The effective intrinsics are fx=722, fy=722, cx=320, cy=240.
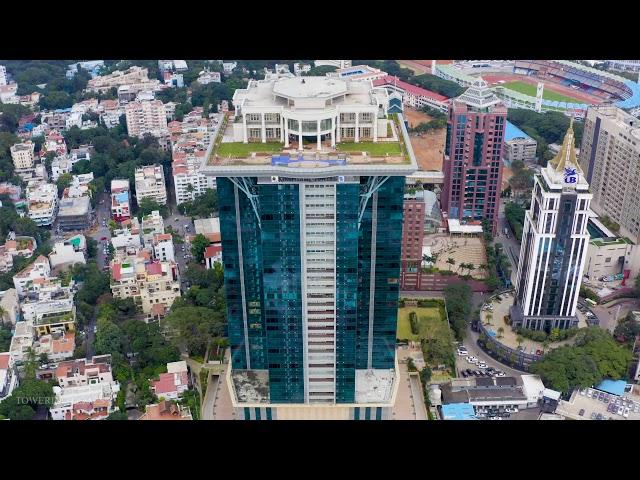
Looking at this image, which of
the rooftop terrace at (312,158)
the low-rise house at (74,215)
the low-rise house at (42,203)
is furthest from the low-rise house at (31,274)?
the rooftop terrace at (312,158)

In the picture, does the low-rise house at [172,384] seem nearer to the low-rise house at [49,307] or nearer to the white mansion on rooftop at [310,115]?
the low-rise house at [49,307]

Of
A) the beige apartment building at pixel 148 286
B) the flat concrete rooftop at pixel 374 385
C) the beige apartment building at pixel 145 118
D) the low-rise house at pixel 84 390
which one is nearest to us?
the flat concrete rooftop at pixel 374 385

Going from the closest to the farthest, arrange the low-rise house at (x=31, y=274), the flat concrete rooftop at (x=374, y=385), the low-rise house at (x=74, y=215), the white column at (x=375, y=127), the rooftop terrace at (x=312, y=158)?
the rooftop terrace at (x=312, y=158) → the white column at (x=375, y=127) → the flat concrete rooftop at (x=374, y=385) → the low-rise house at (x=31, y=274) → the low-rise house at (x=74, y=215)

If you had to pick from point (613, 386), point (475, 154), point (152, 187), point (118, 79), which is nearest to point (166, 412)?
point (613, 386)

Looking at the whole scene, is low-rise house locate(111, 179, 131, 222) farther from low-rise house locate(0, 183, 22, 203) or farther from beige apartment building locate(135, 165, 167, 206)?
low-rise house locate(0, 183, 22, 203)

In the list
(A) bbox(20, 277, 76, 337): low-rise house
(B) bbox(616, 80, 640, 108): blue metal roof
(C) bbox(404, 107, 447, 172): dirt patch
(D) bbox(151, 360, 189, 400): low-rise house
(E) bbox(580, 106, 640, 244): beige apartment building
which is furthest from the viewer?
(B) bbox(616, 80, 640, 108): blue metal roof

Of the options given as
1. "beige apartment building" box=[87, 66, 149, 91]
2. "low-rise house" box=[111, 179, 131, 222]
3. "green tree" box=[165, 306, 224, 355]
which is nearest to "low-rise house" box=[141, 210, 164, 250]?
"low-rise house" box=[111, 179, 131, 222]
